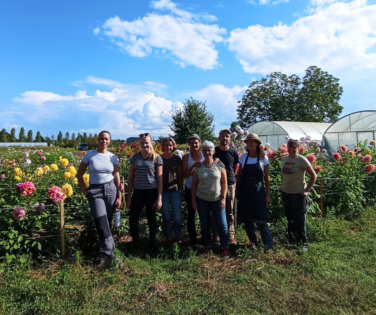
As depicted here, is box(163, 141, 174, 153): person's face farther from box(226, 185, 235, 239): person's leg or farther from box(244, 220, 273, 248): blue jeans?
box(244, 220, 273, 248): blue jeans

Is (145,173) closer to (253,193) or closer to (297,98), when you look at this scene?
(253,193)

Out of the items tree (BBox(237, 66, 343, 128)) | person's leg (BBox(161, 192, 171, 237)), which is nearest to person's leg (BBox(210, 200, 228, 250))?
person's leg (BBox(161, 192, 171, 237))

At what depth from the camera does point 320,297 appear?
2.64 metres

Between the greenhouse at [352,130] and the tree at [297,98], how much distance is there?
47.9 feet

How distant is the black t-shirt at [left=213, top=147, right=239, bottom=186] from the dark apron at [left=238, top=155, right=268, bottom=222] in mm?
173

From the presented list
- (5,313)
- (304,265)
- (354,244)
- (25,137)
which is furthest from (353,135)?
(25,137)

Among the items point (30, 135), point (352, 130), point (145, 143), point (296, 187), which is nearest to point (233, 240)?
point (296, 187)

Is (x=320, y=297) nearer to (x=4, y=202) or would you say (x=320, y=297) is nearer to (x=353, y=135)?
(x=4, y=202)

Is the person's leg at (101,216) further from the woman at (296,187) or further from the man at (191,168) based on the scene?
the woman at (296,187)

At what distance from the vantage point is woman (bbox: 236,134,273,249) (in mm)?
3734

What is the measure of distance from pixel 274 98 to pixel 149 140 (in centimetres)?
3147

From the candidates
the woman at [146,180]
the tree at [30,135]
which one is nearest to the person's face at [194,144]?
the woman at [146,180]

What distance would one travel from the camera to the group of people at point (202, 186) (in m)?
3.39

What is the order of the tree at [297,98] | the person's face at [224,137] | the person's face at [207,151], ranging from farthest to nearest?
the tree at [297,98], the person's face at [224,137], the person's face at [207,151]
